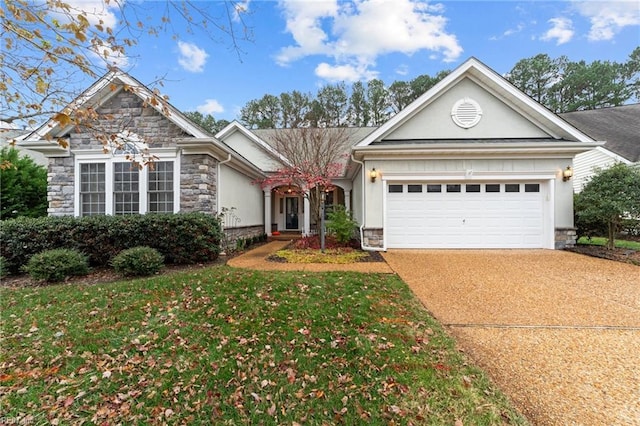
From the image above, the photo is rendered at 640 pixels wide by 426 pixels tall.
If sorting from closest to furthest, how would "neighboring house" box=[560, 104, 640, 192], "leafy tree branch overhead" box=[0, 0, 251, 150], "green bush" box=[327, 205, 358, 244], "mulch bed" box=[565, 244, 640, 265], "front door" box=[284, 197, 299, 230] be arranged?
"leafy tree branch overhead" box=[0, 0, 251, 150]
"mulch bed" box=[565, 244, 640, 265]
"green bush" box=[327, 205, 358, 244]
"neighboring house" box=[560, 104, 640, 192]
"front door" box=[284, 197, 299, 230]

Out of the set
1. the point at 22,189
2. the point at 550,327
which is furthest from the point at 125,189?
the point at 550,327

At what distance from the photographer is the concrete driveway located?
2.40m

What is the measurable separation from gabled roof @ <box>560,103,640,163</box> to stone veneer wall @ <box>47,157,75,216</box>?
2386 centimetres

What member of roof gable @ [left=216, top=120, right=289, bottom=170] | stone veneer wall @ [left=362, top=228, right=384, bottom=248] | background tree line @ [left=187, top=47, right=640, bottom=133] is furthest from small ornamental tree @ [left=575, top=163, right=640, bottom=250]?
background tree line @ [left=187, top=47, right=640, bottom=133]

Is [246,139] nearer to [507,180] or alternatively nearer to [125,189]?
[125,189]

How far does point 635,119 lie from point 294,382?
28.3 meters

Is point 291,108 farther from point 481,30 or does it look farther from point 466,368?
point 466,368

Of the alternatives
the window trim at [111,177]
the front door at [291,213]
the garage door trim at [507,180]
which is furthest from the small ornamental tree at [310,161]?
the front door at [291,213]

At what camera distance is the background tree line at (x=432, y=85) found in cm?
2705

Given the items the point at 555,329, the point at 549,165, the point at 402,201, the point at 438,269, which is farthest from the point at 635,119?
the point at 555,329

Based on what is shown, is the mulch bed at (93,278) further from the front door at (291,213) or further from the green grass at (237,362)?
the front door at (291,213)

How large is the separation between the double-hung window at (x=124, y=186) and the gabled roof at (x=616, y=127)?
20969 mm

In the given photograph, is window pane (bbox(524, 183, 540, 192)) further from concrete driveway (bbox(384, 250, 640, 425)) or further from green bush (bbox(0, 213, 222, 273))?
green bush (bbox(0, 213, 222, 273))

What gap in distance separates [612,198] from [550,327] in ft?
23.8
